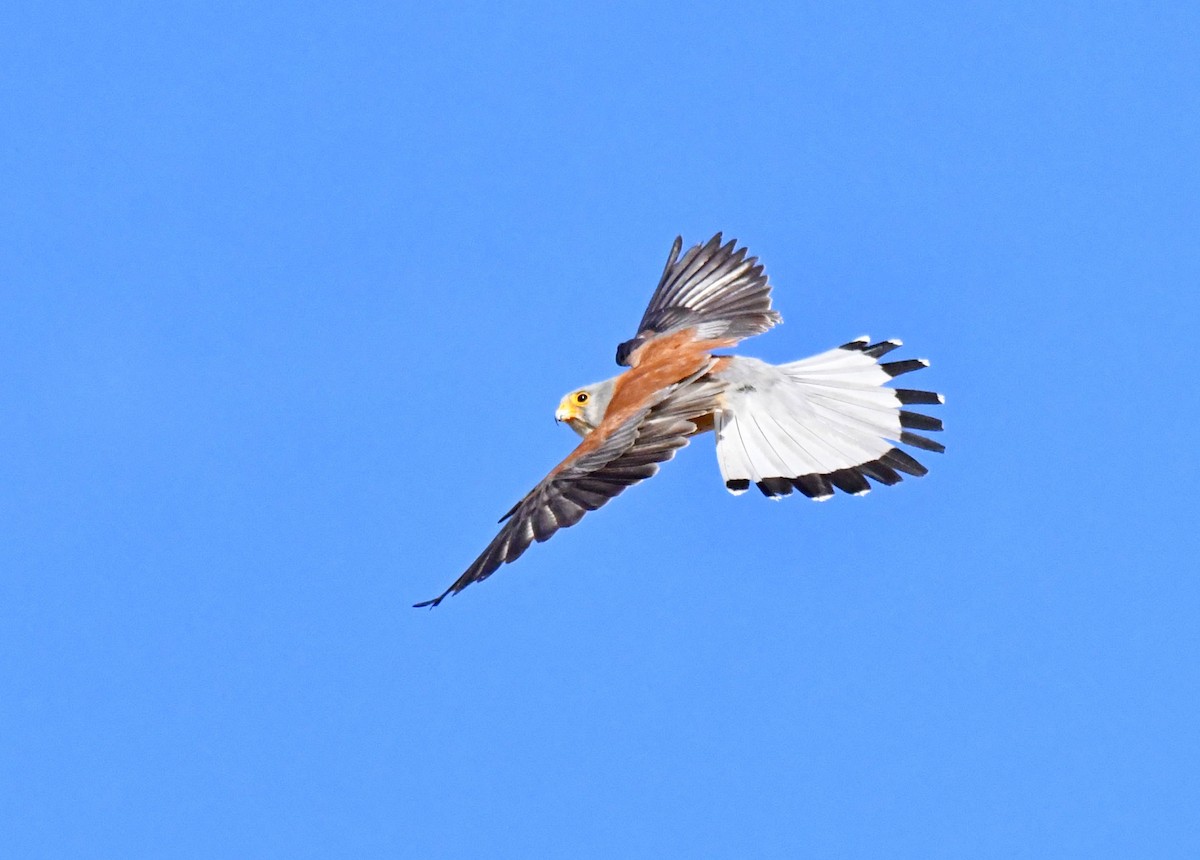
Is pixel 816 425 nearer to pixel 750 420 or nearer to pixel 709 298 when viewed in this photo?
pixel 750 420

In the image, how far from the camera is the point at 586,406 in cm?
994

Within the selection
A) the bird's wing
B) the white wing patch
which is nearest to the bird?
the white wing patch

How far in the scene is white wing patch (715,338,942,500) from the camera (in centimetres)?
923

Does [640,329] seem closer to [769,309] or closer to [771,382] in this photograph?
[769,309]

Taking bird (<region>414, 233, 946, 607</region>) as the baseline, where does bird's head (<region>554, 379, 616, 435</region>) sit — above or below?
above

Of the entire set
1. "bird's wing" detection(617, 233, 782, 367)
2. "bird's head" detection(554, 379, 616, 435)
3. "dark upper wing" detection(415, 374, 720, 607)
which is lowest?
"dark upper wing" detection(415, 374, 720, 607)

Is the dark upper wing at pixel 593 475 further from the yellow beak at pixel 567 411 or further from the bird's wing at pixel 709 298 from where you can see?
the bird's wing at pixel 709 298

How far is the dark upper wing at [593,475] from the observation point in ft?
25.4

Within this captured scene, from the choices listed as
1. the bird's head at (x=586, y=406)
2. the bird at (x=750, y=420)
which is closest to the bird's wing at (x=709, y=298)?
the bird at (x=750, y=420)

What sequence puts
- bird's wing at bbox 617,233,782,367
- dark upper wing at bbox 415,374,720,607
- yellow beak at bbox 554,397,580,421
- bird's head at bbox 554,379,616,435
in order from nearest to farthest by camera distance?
dark upper wing at bbox 415,374,720,607
bird's head at bbox 554,379,616,435
yellow beak at bbox 554,397,580,421
bird's wing at bbox 617,233,782,367

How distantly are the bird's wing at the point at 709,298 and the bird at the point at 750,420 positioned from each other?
0.30 m

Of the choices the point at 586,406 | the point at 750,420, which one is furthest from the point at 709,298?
the point at 750,420

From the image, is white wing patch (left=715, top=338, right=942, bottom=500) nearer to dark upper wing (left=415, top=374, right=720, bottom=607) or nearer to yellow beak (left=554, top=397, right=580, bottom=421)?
dark upper wing (left=415, top=374, right=720, bottom=607)

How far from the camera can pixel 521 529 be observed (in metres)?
7.87
